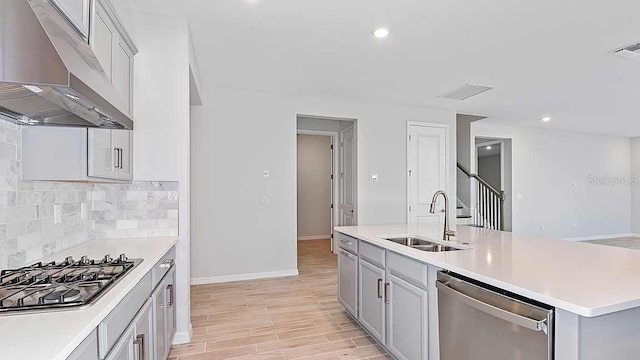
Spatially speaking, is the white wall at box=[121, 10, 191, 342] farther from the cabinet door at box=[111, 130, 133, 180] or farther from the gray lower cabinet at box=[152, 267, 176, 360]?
the gray lower cabinet at box=[152, 267, 176, 360]

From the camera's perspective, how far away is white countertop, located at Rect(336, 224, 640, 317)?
3.96ft

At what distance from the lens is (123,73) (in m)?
2.42

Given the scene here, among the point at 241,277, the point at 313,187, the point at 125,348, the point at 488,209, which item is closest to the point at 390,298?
the point at 125,348

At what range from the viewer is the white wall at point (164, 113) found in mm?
2688

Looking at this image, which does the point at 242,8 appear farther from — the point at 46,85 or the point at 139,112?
the point at 46,85

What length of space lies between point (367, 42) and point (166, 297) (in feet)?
9.08

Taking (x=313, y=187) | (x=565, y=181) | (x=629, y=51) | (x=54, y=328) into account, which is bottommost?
(x=54, y=328)

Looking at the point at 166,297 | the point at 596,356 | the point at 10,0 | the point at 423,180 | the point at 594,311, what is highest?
the point at 10,0

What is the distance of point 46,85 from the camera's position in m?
1.08

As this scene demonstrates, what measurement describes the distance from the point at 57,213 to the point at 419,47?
3300mm

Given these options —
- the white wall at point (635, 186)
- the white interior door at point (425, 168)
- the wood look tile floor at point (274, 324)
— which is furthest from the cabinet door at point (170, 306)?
the white wall at point (635, 186)

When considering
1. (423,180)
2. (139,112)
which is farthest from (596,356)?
(423,180)

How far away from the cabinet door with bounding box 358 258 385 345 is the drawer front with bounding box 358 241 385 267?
4 cm

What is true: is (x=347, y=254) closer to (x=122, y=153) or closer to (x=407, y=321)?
(x=407, y=321)
